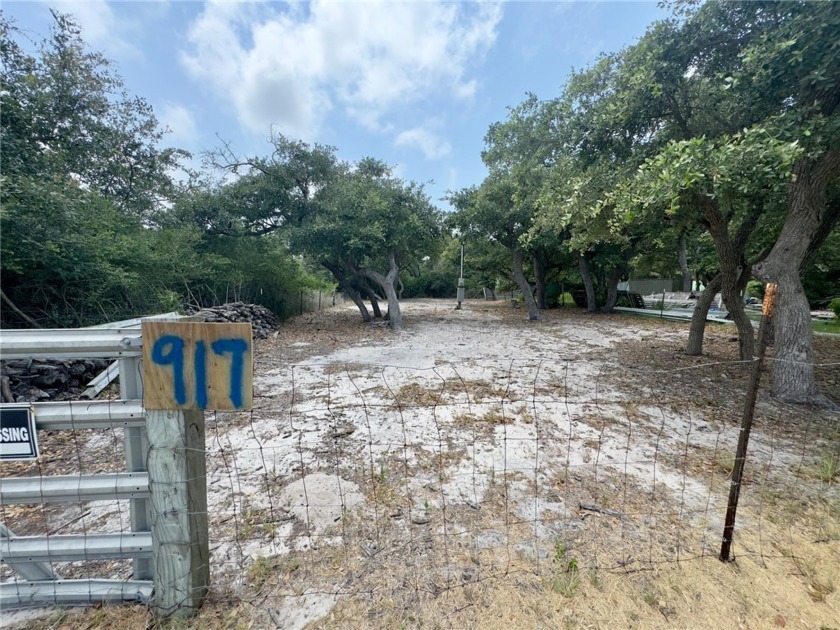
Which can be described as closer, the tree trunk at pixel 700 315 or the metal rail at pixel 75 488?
the metal rail at pixel 75 488

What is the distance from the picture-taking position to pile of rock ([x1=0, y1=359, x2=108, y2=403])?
3480 mm

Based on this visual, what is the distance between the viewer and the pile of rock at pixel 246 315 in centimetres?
771

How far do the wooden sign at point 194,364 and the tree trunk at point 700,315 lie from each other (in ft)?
24.1

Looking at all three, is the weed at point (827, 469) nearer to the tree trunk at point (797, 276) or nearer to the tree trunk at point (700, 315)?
the tree trunk at point (797, 276)

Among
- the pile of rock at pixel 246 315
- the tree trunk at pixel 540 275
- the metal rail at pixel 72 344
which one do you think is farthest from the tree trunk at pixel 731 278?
the tree trunk at pixel 540 275

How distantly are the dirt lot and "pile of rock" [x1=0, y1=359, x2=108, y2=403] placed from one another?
1044 millimetres

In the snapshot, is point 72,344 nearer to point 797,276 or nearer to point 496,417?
point 496,417

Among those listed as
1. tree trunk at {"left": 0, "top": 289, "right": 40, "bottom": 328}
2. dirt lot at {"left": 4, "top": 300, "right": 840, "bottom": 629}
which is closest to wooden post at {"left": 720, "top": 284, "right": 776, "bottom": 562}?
dirt lot at {"left": 4, "top": 300, "right": 840, "bottom": 629}

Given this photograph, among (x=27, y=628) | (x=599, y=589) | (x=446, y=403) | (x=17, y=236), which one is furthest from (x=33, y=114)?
(x=599, y=589)

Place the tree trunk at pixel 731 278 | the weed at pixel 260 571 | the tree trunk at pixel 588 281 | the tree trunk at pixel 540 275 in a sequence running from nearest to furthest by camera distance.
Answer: the weed at pixel 260 571 < the tree trunk at pixel 731 278 < the tree trunk at pixel 588 281 < the tree trunk at pixel 540 275

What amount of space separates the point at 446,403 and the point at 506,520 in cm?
193

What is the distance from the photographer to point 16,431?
44.6 inches

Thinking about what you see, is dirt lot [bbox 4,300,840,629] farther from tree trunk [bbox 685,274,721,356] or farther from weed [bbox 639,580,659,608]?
tree trunk [bbox 685,274,721,356]

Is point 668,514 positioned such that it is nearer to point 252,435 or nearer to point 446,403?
point 446,403
